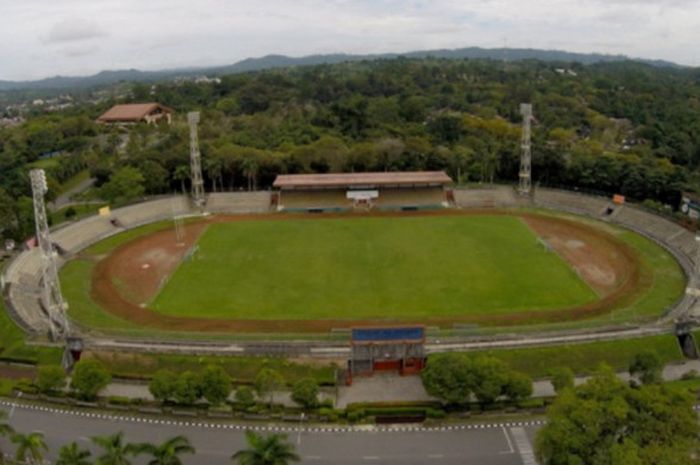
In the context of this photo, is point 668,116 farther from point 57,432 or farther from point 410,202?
point 57,432

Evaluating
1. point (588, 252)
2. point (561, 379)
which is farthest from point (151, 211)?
point (561, 379)

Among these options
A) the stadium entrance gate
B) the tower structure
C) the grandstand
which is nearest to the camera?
the stadium entrance gate

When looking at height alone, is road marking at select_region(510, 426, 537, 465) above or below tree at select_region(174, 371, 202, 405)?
below

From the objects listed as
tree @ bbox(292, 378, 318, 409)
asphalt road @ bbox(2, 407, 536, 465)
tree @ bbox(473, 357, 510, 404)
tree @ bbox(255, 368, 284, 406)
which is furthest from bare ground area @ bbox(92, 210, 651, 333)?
asphalt road @ bbox(2, 407, 536, 465)

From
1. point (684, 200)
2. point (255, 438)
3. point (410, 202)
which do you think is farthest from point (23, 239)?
point (684, 200)

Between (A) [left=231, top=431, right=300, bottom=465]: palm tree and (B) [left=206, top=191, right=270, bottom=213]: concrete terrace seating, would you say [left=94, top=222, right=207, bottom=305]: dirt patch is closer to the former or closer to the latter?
(B) [left=206, top=191, right=270, bottom=213]: concrete terrace seating

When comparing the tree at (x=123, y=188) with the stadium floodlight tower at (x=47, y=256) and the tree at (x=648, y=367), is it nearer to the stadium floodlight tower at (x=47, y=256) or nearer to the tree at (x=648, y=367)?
the stadium floodlight tower at (x=47, y=256)

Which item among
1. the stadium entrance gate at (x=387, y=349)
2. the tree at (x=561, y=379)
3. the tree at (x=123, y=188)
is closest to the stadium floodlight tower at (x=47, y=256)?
the stadium entrance gate at (x=387, y=349)
